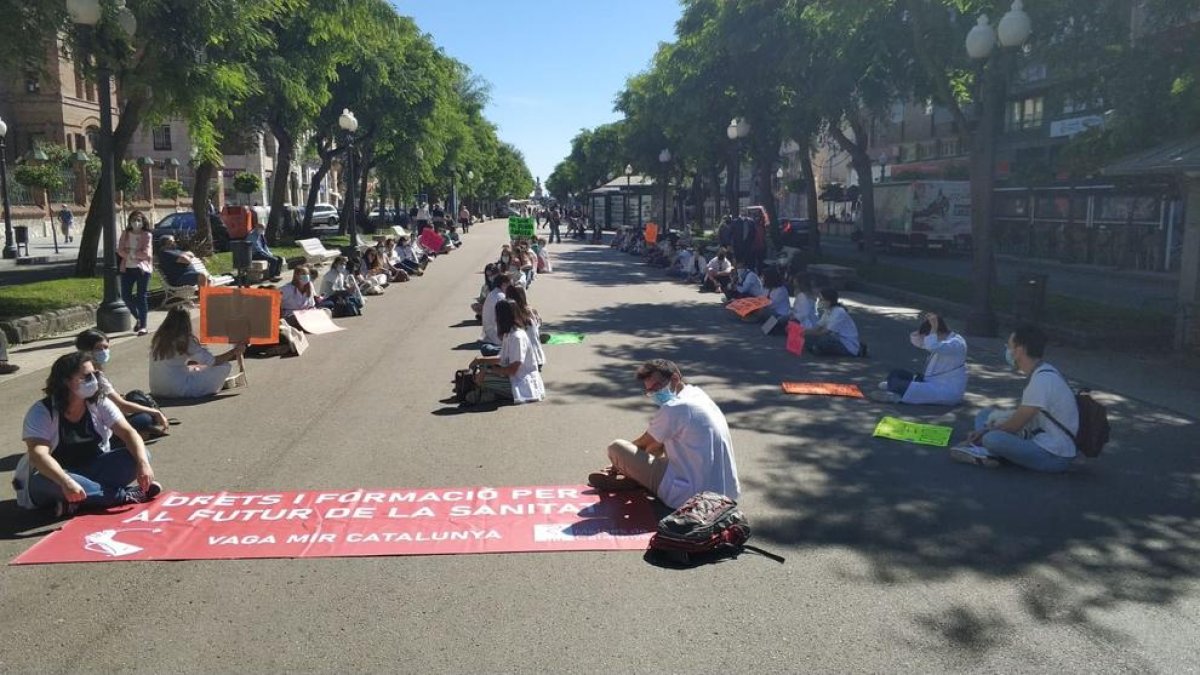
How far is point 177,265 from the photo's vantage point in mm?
17234

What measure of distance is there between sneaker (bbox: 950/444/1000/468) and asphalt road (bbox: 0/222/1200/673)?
0.39ft

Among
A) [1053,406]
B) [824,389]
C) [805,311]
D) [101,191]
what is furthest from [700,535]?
[101,191]

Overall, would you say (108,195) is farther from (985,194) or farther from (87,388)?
(985,194)

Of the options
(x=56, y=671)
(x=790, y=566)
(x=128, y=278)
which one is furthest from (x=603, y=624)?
(x=128, y=278)

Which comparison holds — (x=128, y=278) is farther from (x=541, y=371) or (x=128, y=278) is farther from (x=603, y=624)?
(x=603, y=624)

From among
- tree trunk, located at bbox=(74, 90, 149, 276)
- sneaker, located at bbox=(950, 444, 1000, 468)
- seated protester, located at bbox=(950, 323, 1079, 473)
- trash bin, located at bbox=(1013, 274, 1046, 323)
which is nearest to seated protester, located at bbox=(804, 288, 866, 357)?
trash bin, located at bbox=(1013, 274, 1046, 323)

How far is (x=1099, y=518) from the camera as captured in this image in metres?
6.62

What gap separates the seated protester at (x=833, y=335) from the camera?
1308 cm

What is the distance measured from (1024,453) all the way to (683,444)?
3.02 m

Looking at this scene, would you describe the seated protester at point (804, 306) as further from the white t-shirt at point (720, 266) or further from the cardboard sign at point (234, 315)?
the white t-shirt at point (720, 266)

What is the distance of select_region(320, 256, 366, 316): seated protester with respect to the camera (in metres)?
17.7

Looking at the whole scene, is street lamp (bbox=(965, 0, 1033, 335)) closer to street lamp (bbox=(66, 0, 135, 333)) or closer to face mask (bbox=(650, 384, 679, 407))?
face mask (bbox=(650, 384, 679, 407))

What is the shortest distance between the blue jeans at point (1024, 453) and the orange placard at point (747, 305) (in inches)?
338

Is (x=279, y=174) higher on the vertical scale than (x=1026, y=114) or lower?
lower
